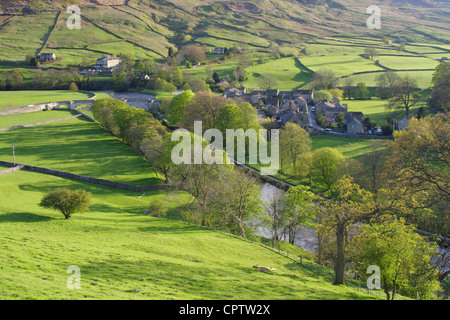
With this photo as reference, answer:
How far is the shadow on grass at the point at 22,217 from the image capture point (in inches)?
1292

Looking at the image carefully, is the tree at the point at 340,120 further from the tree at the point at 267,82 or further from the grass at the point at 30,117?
the grass at the point at 30,117

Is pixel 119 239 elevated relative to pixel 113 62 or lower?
lower

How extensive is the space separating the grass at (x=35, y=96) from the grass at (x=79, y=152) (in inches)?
1280

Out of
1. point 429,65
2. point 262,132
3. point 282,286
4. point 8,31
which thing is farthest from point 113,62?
point 282,286

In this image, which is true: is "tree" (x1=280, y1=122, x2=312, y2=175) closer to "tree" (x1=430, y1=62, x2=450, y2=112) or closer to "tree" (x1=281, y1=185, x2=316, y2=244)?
"tree" (x1=281, y1=185, x2=316, y2=244)

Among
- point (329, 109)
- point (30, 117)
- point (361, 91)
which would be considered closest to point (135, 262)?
point (329, 109)

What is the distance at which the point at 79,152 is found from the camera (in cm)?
6738

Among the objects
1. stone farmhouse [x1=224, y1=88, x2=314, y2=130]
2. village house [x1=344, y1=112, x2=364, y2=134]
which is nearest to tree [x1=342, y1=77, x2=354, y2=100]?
stone farmhouse [x1=224, y1=88, x2=314, y2=130]

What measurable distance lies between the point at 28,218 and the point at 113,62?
142m

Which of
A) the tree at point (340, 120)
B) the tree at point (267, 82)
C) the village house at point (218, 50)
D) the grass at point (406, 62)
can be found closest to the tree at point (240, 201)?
Result: the tree at point (340, 120)
